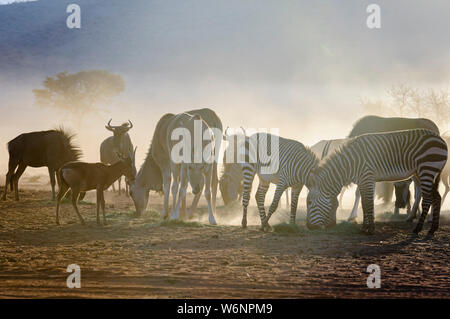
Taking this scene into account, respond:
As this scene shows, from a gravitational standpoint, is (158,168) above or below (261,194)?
above

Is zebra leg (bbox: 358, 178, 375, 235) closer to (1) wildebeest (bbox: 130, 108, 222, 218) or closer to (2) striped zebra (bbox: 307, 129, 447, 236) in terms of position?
(2) striped zebra (bbox: 307, 129, 447, 236)

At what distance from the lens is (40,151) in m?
17.3

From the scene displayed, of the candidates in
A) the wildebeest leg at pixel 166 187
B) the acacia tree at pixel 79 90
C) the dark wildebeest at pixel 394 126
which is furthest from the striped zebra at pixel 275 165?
the acacia tree at pixel 79 90

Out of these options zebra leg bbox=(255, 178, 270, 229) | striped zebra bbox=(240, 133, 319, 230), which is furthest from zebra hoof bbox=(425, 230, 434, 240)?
zebra leg bbox=(255, 178, 270, 229)

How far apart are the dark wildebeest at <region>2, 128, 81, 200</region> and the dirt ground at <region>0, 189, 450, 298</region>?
479cm

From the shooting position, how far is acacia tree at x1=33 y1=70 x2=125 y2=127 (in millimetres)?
39094

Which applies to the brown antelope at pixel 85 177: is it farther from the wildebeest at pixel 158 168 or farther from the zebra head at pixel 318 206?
the zebra head at pixel 318 206

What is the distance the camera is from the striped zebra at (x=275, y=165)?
1116cm

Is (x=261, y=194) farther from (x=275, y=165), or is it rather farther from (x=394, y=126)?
(x=394, y=126)

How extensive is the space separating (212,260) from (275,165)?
445 cm

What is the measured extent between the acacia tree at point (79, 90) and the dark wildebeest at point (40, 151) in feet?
73.8

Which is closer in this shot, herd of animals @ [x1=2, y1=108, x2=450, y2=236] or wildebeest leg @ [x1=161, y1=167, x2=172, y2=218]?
herd of animals @ [x1=2, y1=108, x2=450, y2=236]

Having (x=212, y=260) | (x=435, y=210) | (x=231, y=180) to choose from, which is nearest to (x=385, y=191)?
(x=231, y=180)
